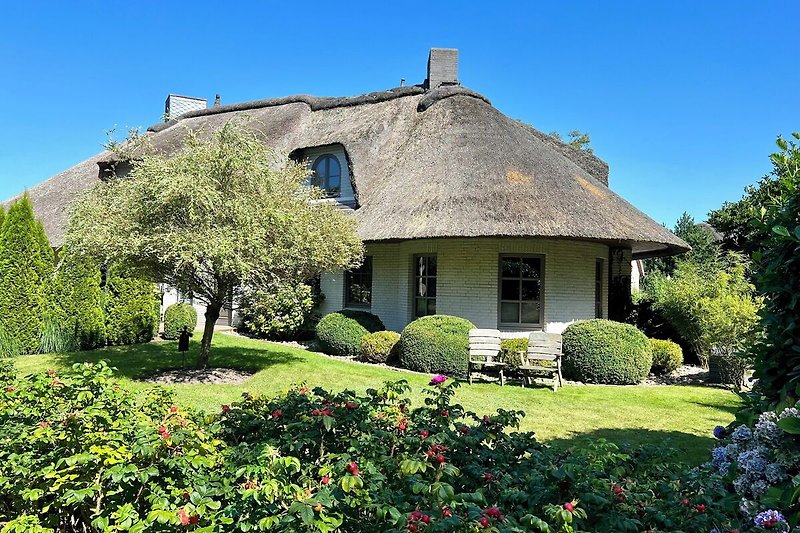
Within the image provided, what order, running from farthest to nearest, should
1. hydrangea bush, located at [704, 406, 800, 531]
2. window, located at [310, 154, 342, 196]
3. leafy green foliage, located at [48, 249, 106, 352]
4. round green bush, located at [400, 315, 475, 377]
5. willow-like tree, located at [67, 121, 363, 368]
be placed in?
1. window, located at [310, 154, 342, 196]
2. leafy green foliage, located at [48, 249, 106, 352]
3. round green bush, located at [400, 315, 475, 377]
4. willow-like tree, located at [67, 121, 363, 368]
5. hydrangea bush, located at [704, 406, 800, 531]

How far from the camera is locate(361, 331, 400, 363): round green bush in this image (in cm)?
1279

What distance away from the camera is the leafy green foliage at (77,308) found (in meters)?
12.2

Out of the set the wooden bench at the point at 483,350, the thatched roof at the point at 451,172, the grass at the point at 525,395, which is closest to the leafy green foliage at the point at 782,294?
the grass at the point at 525,395

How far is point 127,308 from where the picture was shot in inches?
534

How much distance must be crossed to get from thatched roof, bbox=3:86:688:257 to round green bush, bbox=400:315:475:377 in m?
2.06

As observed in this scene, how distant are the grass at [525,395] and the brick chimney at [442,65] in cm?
1077

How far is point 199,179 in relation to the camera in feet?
29.1

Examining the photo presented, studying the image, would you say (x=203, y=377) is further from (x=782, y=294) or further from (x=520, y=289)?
(x=782, y=294)

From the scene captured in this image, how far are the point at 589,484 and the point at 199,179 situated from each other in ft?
26.5

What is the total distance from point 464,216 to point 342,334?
4366mm

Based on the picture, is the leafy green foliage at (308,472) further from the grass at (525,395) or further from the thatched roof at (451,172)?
the thatched roof at (451,172)

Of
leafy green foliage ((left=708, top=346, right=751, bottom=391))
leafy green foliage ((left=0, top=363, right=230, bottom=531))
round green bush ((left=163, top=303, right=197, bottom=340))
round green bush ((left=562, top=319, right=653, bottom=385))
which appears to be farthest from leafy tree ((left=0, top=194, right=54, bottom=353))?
leafy green foliage ((left=708, top=346, right=751, bottom=391))

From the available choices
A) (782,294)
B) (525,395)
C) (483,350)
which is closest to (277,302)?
(483,350)

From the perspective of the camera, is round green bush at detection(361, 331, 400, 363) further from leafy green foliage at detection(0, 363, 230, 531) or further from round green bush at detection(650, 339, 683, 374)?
leafy green foliage at detection(0, 363, 230, 531)
